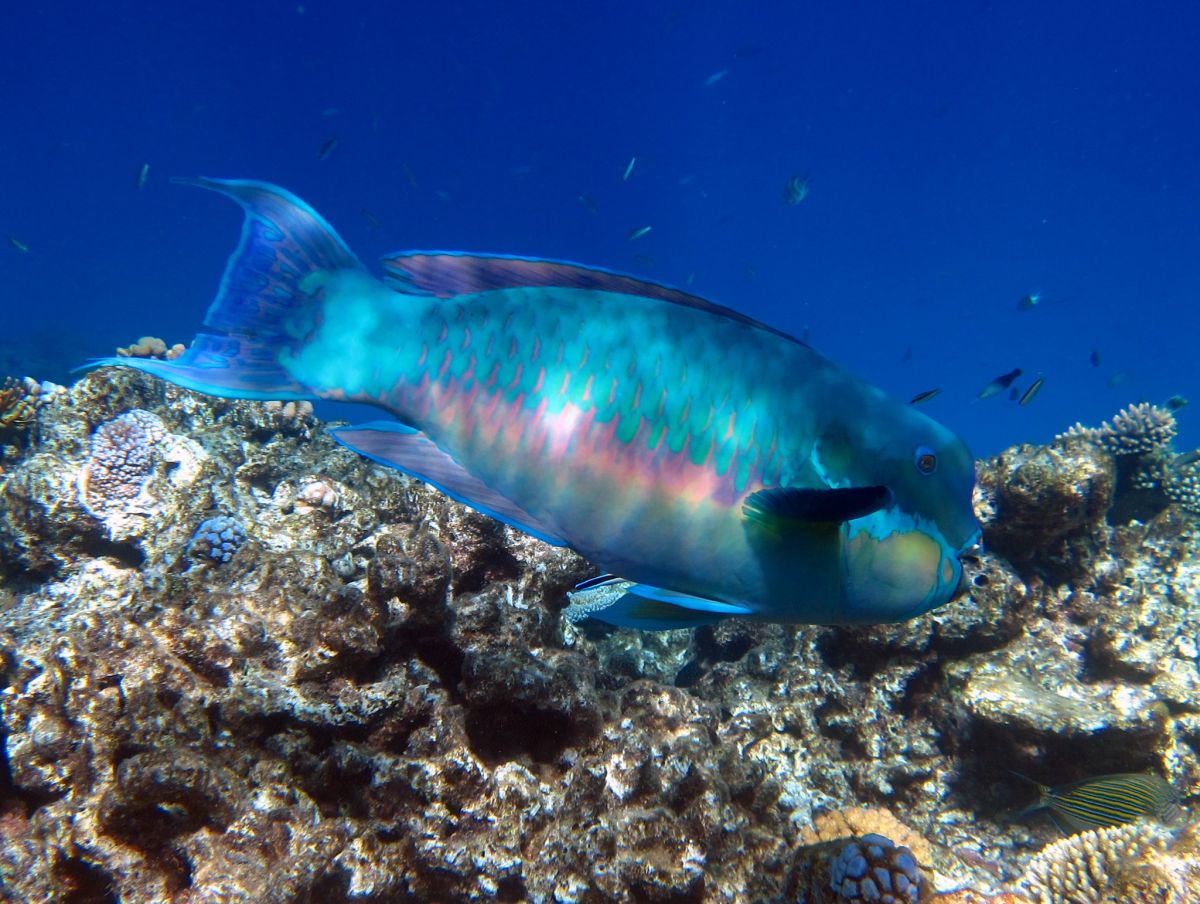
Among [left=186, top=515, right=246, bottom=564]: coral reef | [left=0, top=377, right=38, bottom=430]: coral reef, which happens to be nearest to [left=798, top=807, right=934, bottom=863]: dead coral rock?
[left=186, top=515, right=246, bottom=564]: coral reef

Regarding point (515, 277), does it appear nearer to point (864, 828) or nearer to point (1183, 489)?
point (864, 828)

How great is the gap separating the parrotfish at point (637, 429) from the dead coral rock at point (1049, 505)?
4287 mm

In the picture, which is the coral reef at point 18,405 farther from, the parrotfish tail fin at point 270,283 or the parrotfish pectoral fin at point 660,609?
the parrotfish pectoral fin at point 660,609

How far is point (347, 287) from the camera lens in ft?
5.73

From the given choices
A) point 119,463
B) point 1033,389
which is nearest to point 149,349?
point 119,463

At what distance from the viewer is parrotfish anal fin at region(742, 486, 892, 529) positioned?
127 centimetres

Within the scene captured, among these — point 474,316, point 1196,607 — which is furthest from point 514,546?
point 1196,607

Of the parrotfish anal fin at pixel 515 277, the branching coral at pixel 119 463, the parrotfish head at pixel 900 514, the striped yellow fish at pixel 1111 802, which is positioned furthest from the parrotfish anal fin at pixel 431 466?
the branching coral at pixel 119 463

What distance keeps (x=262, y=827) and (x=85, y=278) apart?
11704 centimetres

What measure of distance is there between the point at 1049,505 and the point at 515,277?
5232 mm

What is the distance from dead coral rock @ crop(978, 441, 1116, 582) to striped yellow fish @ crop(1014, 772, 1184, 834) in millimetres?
1919

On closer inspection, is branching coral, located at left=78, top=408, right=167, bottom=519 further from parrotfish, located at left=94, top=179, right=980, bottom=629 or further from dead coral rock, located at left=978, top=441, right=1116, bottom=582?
dead coral rock, located at left=978, top=441, right=1116, bottom=582

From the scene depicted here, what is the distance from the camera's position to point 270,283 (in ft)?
5.92

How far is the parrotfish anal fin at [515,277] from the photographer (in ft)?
5.49
